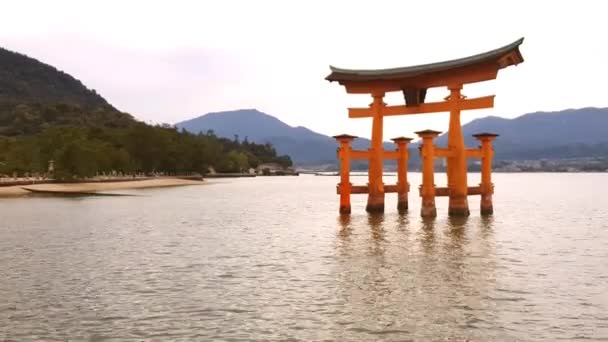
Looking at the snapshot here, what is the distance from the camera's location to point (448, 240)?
23875 mm

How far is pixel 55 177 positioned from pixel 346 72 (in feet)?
174

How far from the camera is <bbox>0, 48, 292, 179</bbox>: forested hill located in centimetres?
7469

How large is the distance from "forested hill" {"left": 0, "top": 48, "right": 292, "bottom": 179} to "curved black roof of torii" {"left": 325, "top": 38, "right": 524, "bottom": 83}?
161 feet

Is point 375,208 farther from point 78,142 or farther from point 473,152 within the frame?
point 78,142

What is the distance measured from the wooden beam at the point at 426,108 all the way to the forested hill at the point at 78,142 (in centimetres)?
4836

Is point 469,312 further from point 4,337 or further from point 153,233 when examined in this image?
point 153,233

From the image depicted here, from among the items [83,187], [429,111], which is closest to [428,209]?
[429,111]

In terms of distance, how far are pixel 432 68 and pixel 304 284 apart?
62.4ft

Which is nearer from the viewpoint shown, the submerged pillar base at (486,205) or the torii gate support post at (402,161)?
the submerged pillar base at (486,205)

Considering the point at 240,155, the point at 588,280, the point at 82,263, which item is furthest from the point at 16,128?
the point at 588,280

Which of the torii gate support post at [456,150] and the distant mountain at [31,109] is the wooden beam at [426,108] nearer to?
the torii gate support post at [456,150]

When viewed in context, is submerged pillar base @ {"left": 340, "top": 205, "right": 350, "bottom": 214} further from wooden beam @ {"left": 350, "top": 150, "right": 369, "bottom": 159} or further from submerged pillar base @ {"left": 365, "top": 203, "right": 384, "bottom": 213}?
wooden beam @ {"left": 350, "top": 150, "right": 369, "bottom": 159}

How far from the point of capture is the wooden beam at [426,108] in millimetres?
29545

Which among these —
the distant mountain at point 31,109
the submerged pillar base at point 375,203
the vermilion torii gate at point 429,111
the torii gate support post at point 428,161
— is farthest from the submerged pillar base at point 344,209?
the distant mountain at point 31,109
